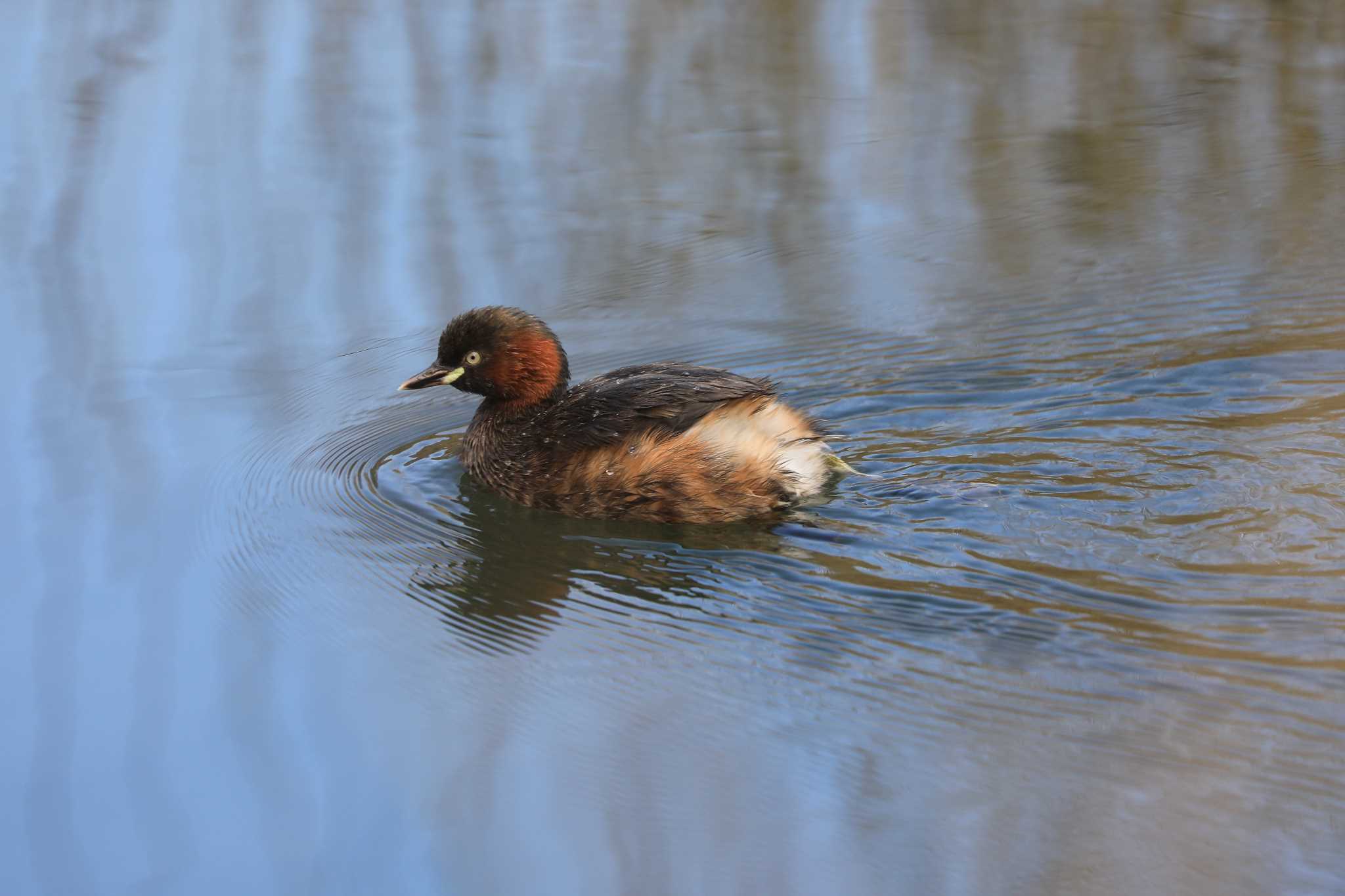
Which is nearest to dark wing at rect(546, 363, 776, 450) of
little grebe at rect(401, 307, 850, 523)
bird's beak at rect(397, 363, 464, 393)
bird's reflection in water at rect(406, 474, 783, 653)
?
little grebe at rect(401, 307, 850, 523)

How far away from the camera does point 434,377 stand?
5.91 meters

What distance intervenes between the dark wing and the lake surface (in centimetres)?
34

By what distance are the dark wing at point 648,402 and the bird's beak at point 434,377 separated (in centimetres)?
47

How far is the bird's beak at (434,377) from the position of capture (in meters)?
5.89

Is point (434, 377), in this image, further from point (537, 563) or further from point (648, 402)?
point (537, 563)

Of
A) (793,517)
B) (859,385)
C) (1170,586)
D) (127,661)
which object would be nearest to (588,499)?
(793,517)

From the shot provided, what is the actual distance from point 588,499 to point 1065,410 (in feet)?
5.72

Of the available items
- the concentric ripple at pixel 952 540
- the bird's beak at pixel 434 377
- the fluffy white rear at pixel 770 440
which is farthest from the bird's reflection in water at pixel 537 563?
the bird's beak at pixel 434 377

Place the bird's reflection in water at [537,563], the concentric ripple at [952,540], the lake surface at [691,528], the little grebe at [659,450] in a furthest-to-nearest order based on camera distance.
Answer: the little grebe at [659,450]
the bird's reflection in water at [537,563]
the concentric ripple at [952,540]
the lake surface at [691,528]

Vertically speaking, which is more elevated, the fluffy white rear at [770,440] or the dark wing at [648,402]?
the dark wing at [648,402]

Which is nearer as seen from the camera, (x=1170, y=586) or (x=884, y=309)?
(x=1170, y=586)

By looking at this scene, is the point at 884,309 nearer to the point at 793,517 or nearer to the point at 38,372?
the point at 793,517

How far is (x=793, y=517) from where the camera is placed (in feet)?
17.2

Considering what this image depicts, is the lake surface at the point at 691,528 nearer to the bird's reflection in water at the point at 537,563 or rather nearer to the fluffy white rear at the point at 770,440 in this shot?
the bird's reflection in water at the point at 537,563
